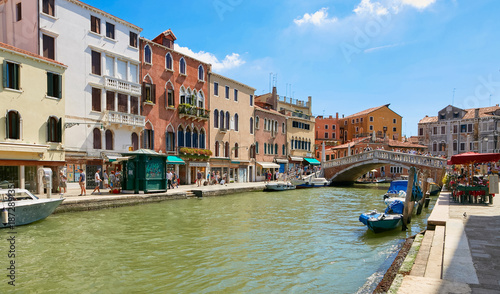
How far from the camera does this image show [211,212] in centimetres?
1579

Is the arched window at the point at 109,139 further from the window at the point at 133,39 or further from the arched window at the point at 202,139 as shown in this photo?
the arched window at the point at 202,139

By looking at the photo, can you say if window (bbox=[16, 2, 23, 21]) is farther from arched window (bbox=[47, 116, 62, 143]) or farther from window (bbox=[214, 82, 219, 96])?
window (bbox=[214, 82, 219, 96])

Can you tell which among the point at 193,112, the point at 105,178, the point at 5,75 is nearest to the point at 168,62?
the point at 193,112

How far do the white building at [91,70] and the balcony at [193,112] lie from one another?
4090mm

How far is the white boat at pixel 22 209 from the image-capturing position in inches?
438

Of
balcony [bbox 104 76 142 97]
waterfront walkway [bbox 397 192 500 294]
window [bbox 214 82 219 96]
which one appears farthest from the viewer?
window [bbox 214 82 219 96]

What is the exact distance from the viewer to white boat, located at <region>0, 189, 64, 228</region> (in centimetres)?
1112

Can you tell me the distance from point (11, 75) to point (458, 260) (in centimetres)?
1881

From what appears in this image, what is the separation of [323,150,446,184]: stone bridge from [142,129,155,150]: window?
19.0 meters

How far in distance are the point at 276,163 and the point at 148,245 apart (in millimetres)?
31378

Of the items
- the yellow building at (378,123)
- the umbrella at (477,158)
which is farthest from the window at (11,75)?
the yellow building at (378,123)

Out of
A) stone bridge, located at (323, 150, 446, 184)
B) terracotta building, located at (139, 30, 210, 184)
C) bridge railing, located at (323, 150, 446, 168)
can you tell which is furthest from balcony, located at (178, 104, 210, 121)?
bridge railing, located at (323, 150, 446, 168)

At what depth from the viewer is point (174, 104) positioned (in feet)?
91.0

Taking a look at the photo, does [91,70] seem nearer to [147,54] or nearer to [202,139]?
[147,54]
